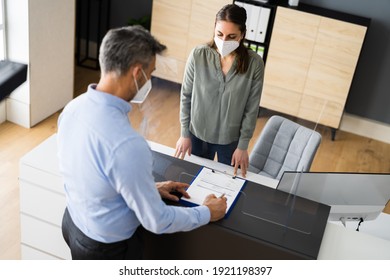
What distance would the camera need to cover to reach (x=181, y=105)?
2.63m

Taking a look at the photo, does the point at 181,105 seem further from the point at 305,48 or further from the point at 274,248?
the point at 305,48

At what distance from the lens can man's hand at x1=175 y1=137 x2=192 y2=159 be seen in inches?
96.7

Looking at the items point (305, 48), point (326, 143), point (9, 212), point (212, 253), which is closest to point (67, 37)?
point (9, 212)

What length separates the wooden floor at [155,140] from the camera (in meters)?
2.43

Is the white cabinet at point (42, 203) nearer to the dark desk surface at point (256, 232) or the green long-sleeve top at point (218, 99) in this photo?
the dark desk surface at point (256, 232)

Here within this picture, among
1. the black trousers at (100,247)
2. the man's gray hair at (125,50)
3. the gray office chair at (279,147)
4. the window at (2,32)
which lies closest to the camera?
the man's gray hair at (125,50)

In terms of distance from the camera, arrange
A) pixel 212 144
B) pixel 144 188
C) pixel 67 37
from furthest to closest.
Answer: pixel 67 37 → pixel 212 144 → pixel 144 188

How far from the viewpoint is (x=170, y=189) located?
2.01 m

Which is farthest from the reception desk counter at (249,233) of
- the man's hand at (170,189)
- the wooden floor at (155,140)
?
the wooden floor at (155,140)

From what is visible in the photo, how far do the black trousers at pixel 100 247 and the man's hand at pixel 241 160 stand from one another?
2.21 feet

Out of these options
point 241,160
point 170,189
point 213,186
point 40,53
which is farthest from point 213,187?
point 40,53

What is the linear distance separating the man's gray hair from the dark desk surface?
25.6 inches

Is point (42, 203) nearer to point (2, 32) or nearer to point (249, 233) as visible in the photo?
point (249, 233)

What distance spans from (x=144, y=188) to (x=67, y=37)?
301 centimetres
